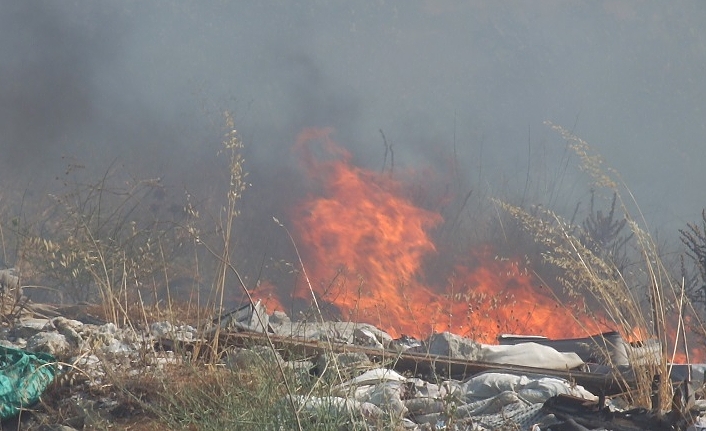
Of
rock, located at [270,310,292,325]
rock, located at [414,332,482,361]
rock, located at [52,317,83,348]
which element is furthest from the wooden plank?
rock, located at [270,310,292,325]

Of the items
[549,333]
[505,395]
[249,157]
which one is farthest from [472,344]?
[249,157]

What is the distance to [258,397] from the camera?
11.6ft

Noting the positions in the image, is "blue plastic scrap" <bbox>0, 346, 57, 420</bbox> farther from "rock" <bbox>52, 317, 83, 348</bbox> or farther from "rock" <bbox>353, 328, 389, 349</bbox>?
"rock" <bbox>353, 328, 389, 349</bbox>

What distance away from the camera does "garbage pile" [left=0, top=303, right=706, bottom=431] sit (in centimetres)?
405

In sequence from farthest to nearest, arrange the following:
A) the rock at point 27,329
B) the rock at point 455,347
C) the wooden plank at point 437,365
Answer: the rock at point 27,329, the rock at point 455,347, the wooden plank at point 437,365

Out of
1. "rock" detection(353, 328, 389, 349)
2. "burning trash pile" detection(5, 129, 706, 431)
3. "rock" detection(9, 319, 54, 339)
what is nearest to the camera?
"burning trash pile" detection(5, 129, 706, 431)

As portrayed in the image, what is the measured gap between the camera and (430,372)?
5570 millimetres

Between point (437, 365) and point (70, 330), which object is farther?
point (70, 330)

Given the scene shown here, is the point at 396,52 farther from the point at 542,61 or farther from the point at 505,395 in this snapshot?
the point at 505,395

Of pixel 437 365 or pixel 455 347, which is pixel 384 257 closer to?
pixel 455 347

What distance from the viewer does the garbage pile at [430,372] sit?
4055 mm

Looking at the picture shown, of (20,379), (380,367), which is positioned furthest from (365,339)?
(20,379)

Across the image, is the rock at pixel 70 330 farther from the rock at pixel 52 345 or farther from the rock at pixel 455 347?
the rock at pixel 455 347

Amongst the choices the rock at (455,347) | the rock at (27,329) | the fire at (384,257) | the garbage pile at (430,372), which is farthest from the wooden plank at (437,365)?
the fire at (384,257)
